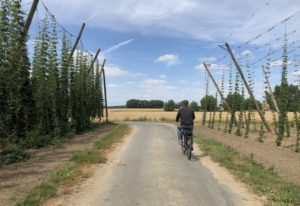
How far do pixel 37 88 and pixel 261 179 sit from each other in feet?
38.6

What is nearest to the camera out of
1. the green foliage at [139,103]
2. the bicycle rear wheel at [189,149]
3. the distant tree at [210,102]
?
the bicycle rear wheel at [189,149]

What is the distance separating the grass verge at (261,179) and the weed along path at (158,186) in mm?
310

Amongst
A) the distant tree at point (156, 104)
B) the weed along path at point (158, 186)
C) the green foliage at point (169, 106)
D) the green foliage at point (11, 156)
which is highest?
the distant tree at point (156, 104)

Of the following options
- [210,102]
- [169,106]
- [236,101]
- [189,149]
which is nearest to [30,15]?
[189,149]

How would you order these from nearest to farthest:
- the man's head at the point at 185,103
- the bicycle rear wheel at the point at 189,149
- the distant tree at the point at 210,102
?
the bicycle rear wheel at the point at 189,149 → the man's head at the point at 185,103 → the distant tree at the point at 210,102

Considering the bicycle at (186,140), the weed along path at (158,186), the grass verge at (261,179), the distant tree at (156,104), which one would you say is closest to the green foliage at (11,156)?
the weed along path at (158,186)

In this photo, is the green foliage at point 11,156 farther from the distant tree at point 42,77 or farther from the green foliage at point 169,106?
the green foliage at point 169,106

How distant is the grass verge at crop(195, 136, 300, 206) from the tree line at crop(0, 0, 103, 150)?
281 inches

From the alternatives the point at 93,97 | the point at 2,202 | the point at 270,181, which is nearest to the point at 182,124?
the point at 270,181

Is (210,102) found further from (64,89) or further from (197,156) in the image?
(197,156)

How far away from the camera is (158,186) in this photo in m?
9.62

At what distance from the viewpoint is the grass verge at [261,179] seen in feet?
28.9

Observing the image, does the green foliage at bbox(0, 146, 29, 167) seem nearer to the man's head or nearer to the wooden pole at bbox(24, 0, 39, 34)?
the wooden pole at bbox(24, 0, 39, 34)

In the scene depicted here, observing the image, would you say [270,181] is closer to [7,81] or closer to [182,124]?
[182,124]
